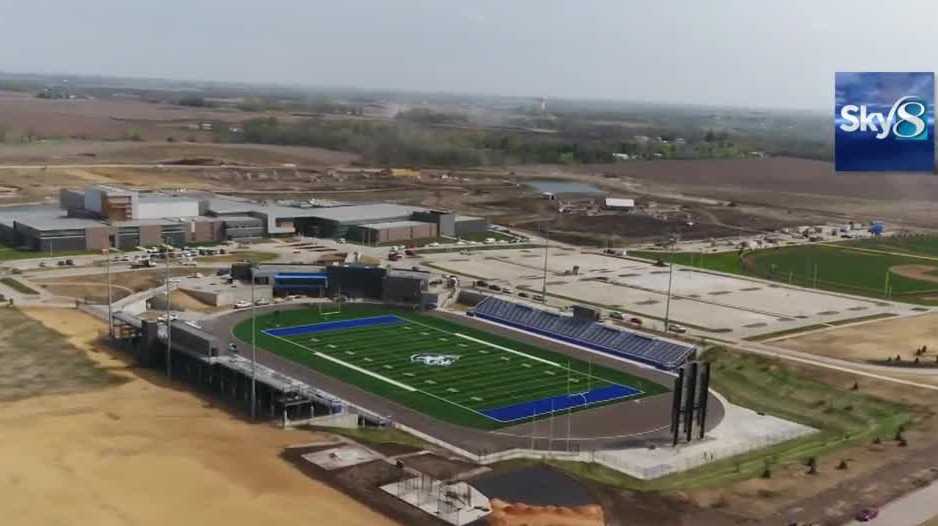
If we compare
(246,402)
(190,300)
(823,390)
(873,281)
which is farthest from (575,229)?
(246,402)

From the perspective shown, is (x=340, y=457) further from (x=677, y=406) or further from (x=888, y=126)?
(x=888, y=126)

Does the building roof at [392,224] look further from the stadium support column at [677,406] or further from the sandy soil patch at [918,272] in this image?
the stadium support column at [677,406]

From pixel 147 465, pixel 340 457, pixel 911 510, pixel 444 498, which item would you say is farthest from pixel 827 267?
pixel 147 465

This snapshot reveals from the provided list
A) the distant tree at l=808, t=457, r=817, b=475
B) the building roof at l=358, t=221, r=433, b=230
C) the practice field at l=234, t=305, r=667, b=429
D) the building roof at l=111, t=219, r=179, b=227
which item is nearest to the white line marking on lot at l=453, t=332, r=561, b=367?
the practice field at l=234, t=305, r=667, b=429

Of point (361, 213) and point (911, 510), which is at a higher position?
point (361, 213)

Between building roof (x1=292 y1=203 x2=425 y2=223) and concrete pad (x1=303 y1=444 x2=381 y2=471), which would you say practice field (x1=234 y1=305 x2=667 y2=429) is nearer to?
concrete pad (x1=303 y1=444 x2=381 y2=471)

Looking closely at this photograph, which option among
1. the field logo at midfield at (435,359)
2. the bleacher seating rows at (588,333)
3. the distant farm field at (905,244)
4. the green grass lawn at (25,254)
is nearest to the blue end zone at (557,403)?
the bleacher seating rows at (588,333)
